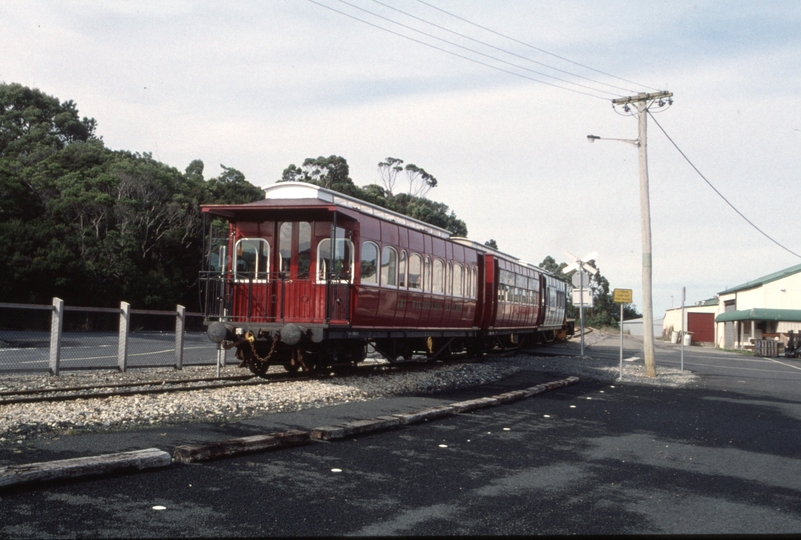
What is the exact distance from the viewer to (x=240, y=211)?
1469 centimetres

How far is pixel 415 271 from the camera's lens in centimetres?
1728

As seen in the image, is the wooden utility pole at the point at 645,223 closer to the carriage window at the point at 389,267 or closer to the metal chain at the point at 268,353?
the carriage window at the point at 389,267

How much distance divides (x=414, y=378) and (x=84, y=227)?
29496 mm

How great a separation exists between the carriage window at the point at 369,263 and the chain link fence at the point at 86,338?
15.5 feet

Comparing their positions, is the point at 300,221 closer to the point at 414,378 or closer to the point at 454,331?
the point at 414,378

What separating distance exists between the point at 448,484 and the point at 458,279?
14.3 meters

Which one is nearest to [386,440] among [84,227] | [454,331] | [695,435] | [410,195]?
[695,435]

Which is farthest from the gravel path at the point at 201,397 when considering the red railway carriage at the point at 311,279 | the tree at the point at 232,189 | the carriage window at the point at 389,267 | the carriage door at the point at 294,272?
the tree at the point at 232,189

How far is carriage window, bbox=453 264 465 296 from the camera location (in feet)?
65.9

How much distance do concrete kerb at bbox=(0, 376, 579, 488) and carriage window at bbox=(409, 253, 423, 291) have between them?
7129 mm

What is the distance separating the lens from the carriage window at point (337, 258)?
14.1 m

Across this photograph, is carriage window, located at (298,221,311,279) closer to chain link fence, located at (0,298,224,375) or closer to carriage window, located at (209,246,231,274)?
carriage window, located at (209,246,231,274)

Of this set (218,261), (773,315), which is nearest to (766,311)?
(773,315)

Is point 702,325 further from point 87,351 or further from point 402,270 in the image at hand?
point 87,351
